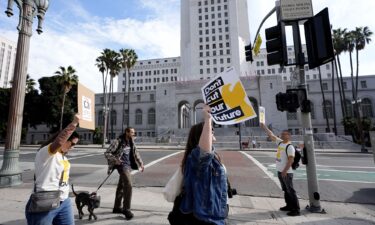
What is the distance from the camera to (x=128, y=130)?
203 inches

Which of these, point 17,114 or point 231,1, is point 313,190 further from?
point 231,1

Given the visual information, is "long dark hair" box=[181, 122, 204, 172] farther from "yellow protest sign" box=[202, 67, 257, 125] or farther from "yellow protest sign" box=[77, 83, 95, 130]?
"yellow protest sign" box=[77, 83, 95, 130]

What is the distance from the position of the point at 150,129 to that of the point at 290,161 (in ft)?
179

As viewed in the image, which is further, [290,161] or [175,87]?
[175,87]

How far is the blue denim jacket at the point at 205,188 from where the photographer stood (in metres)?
1.93

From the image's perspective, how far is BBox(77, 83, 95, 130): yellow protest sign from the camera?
3.63 meters

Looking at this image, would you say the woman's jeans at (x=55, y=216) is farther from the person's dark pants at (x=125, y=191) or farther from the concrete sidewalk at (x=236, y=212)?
the person's dark pants at (x=125, y=191)

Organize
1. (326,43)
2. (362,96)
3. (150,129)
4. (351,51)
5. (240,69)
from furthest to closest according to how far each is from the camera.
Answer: (240,69)
(150,129)
(362,96)
(351,51)
(326,43)

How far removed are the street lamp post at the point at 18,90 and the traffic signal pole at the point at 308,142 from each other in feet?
31.6

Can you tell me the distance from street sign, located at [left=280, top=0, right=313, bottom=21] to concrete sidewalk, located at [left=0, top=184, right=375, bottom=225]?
16.5 feet

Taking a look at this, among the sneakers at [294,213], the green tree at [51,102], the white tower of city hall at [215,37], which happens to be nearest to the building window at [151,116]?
the green tree at [51,102]

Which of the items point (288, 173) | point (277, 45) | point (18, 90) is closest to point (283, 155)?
point (288, 173)

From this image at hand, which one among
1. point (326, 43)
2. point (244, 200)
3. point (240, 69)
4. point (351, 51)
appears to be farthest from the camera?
point (240, 69)

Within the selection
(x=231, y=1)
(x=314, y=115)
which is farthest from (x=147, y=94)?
(x=231, y=1)
